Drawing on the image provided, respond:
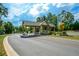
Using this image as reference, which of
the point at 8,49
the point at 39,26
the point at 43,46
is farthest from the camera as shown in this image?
the point at 39,26

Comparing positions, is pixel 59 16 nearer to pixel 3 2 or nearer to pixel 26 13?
pixel 26 13

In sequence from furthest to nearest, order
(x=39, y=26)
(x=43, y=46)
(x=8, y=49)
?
(x=39, y=26), (x=43, y=46), (x=8, y=49)

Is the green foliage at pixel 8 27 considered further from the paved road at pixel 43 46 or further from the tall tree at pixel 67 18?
the tall tree at pixel 67 18

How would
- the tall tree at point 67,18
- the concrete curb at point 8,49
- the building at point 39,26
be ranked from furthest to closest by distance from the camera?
the building at point 39,26
the tall tree at point 67,18
the concrete curb at point 8,49

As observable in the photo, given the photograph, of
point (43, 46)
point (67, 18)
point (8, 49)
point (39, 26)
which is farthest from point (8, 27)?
point (67, 18)

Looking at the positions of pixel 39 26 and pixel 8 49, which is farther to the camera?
pixel 39 26

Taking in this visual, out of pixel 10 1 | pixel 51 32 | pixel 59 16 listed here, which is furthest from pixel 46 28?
pixel 10 1

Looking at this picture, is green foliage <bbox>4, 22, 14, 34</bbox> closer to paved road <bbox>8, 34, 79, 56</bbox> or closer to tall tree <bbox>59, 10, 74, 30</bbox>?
paved road <bbox>8, 34, 79, 56</bbox>

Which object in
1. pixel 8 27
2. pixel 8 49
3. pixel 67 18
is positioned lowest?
pixel 8 49

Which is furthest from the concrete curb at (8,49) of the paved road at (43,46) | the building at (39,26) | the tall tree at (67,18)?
the tall tree at (67,18)

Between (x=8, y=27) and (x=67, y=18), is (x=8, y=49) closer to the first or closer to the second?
(x=8, y=27)
